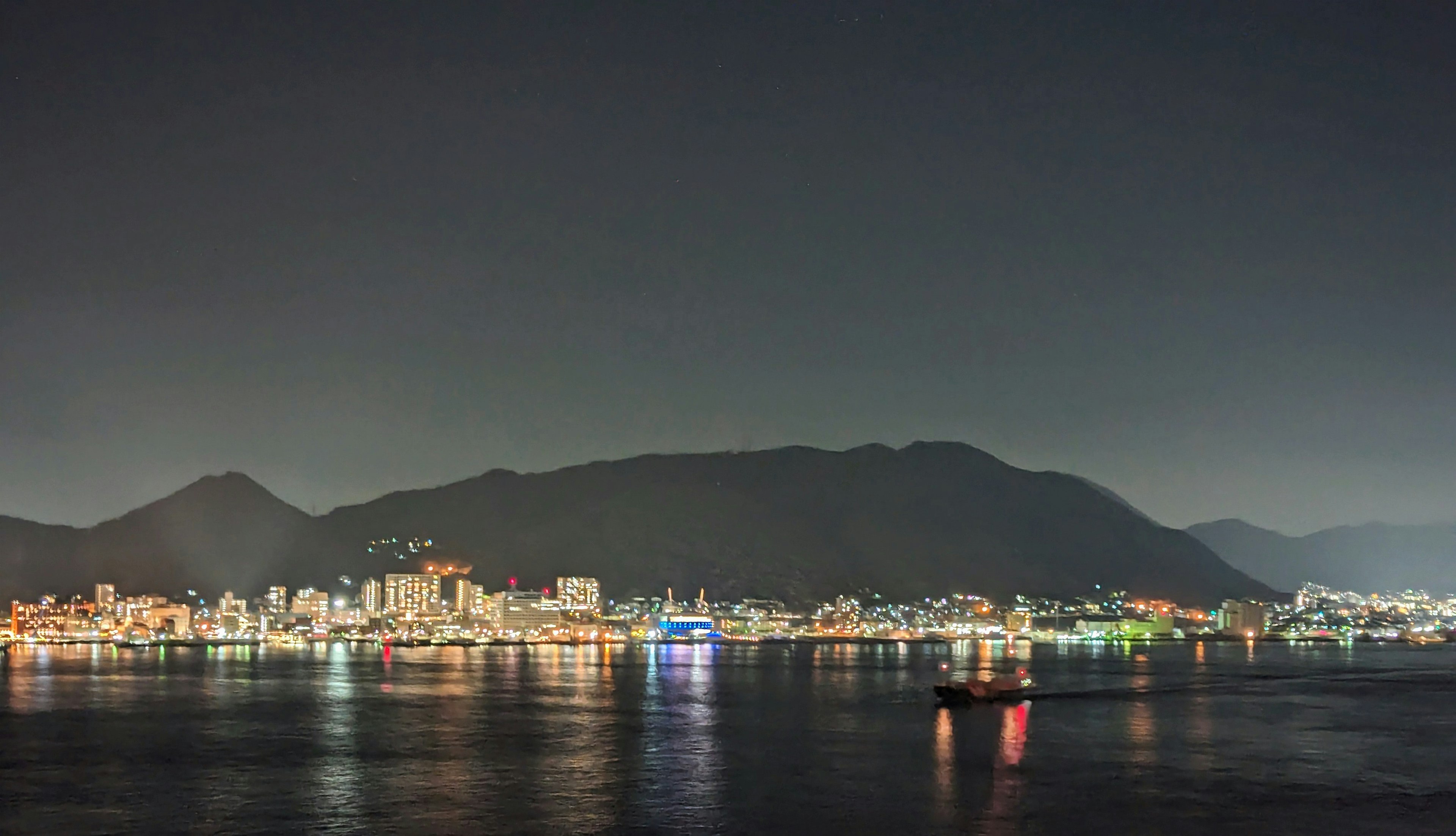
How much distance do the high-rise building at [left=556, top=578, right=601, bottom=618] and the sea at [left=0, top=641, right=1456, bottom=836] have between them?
362 feet

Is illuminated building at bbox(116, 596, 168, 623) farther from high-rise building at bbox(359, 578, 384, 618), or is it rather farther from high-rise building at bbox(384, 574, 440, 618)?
high-rise building at bbox(384, 574, 440, 618)

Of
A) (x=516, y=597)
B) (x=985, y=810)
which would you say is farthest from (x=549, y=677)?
(x=516, y=597)

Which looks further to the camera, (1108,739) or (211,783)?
(1108,739)

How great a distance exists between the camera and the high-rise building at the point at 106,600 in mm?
169000

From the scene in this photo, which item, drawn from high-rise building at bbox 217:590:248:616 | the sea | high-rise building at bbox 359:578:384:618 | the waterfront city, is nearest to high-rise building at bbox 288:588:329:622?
the waterfront city

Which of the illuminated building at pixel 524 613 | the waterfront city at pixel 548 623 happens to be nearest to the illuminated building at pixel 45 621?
the waterfront city at pixel 548 623

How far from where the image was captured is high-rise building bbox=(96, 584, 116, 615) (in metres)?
169

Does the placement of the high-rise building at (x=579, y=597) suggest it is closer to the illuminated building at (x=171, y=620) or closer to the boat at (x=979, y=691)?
the illuminated building at (x=171, y=620)

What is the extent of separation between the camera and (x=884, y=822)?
22.8 m

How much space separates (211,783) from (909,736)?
18319mm

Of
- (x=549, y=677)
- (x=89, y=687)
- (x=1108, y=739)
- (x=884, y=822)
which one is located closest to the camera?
(x=884, y=822)

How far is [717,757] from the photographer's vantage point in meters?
31.8

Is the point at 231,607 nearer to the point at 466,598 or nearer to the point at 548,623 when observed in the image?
the point at 466,598

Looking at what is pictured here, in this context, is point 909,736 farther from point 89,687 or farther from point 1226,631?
point 1226,631
